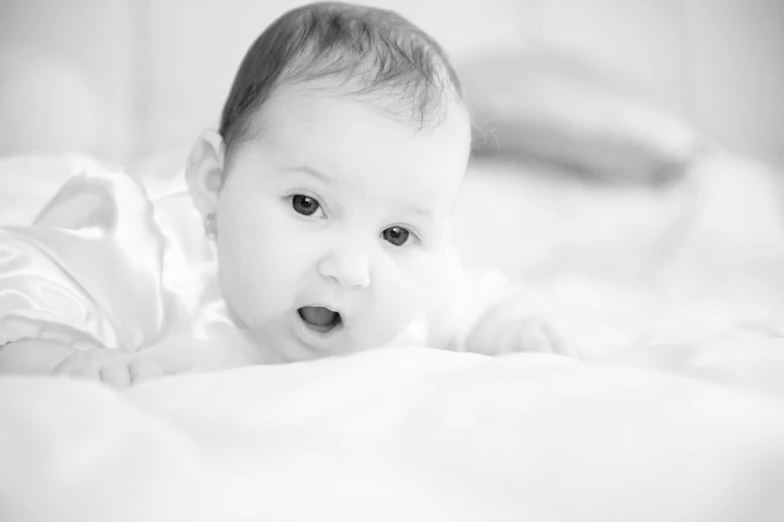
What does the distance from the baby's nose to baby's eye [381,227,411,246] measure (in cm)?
7

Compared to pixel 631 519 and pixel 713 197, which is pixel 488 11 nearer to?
pixel 713 197

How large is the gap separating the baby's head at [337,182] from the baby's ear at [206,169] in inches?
0.6

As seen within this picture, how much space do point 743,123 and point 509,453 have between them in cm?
137

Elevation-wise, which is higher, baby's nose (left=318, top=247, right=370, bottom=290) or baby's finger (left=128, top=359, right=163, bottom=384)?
baby's nose (left=318, top=247, right=370, bottom=290)

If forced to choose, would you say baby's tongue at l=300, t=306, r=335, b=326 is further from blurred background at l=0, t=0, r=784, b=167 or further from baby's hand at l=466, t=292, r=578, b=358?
blurred background at l=0, t=0, r=784, b=167

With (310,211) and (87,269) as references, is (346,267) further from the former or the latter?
(87,269)

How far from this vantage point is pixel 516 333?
100 cm

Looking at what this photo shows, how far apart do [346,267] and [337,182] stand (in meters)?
0.10

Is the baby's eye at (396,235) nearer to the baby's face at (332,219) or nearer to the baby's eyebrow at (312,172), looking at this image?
the baby's face at (332,219)

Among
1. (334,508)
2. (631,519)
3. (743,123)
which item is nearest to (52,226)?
(334,508)

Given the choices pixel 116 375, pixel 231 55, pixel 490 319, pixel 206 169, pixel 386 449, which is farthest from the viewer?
pixel 231 55

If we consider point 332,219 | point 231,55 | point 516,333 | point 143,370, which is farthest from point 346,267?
point 231,55

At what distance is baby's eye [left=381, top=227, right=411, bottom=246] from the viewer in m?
0.83

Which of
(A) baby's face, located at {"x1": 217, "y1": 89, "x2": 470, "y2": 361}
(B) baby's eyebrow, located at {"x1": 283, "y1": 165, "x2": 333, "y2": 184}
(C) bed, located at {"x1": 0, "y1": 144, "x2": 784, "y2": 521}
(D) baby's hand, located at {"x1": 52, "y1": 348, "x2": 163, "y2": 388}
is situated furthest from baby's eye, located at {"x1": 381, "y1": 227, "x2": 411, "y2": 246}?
(D) baby's hand, located at {"x1": 52, "y1": 348, "x2": 163, "y2": 388}
